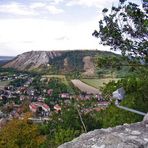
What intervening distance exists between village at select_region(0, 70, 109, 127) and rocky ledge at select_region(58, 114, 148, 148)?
66255 mm

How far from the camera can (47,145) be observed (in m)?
37.3

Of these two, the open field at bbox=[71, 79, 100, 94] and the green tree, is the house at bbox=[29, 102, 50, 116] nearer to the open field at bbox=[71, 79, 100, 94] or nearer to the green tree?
the open field at bbox=[71, 79, 100, 94]

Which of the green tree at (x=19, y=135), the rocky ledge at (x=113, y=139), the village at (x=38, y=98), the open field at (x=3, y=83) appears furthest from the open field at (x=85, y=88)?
the rocky ledge at (x=113, y=139)

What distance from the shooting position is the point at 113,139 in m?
7.04

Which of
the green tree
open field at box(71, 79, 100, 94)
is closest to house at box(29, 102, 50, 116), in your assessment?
open field at box(71, 79, 100, 94)

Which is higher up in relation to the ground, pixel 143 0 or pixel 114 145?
pixel 143 0

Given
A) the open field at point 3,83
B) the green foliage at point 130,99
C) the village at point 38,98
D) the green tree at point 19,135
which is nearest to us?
the green foliage at point 130,99

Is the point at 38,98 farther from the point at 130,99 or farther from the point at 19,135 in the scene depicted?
the point at 130,99

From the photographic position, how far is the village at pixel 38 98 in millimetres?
87600

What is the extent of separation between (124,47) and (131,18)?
1.56 m

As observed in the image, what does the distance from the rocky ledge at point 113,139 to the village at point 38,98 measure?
66.3 metres

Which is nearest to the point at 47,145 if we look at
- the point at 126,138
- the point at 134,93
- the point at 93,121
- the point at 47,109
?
the point at 134,93

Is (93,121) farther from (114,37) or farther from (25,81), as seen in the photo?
(25,81)

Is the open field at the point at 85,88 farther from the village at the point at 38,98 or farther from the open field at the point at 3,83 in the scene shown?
the open field at the point at 3,83
